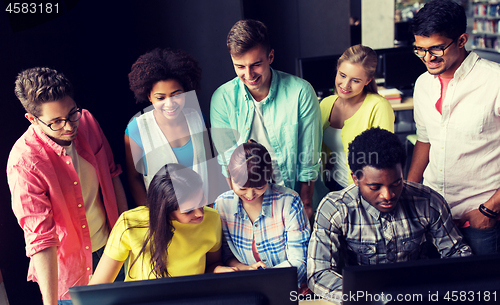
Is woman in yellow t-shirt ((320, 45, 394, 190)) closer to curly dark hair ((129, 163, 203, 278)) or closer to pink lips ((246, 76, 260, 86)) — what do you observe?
pink lips ((246, 76, 260, 86))

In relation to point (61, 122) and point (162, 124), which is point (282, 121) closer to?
point (162, 124)

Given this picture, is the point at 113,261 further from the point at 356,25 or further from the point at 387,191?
the point at 356,25

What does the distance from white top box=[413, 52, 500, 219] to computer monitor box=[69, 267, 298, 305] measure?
1.16 metres

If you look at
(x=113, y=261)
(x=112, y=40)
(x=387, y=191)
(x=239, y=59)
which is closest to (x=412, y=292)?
(x=387, y=191)

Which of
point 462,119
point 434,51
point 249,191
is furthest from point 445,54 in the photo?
point 249,191

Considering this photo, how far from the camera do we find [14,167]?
1.35m

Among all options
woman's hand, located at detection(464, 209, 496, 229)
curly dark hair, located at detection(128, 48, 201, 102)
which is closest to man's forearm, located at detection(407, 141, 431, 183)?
woman's hand, located at detection(464, 209, 496, 229)

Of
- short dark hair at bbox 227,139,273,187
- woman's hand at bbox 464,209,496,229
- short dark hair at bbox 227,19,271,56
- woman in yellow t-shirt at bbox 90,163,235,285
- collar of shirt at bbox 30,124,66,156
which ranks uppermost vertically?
short dark hair at bbox 227,19,271,56

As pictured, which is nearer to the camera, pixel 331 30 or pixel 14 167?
pixel 14 167

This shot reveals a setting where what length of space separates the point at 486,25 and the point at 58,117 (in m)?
9.65

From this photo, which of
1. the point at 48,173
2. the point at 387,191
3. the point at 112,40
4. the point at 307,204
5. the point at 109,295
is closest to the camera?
the point at 109,295

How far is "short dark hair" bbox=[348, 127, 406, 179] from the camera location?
4.20ft

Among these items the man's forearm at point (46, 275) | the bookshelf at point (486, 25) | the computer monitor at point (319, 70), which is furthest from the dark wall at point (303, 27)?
the bookshelf at point (486, 25)

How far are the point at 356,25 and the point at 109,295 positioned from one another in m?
6.50
